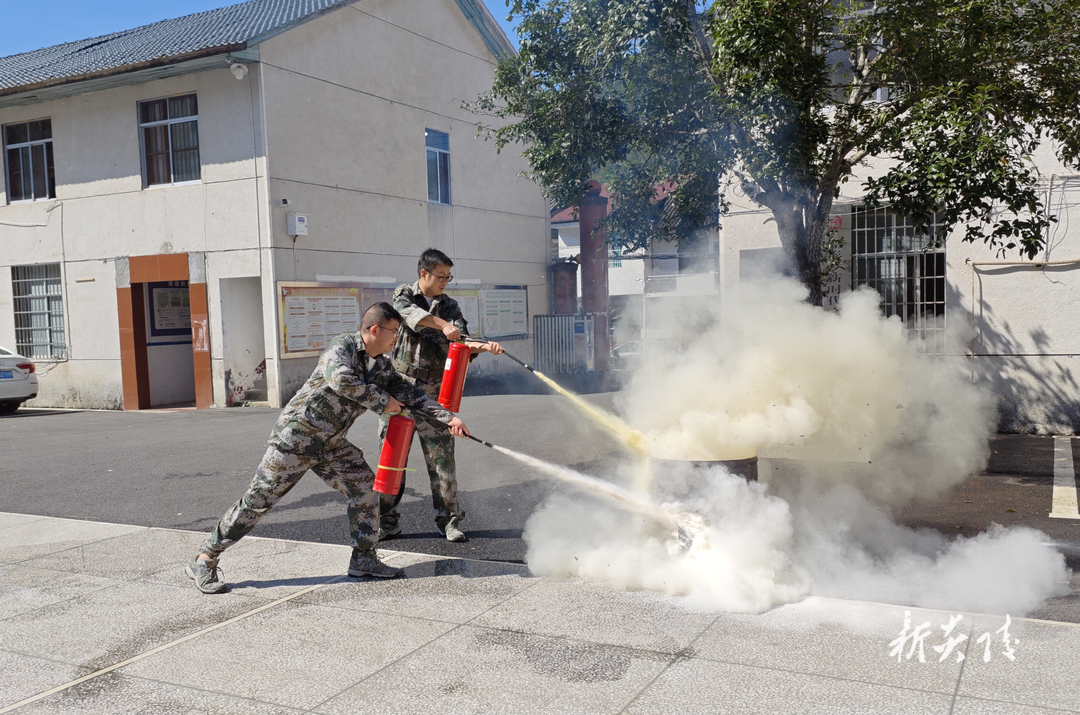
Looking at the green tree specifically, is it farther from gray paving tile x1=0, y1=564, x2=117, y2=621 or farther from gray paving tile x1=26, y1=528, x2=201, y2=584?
gray paving tile x1=0, y1=564, x2=117, y2=621

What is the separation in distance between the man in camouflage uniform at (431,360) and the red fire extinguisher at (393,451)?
0.82 meters

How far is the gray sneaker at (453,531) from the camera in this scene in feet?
17.9

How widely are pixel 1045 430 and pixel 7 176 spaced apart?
58.1 feet

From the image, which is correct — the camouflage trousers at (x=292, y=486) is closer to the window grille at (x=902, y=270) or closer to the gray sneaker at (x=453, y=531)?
the gray sneaker at (x=453, y=531)

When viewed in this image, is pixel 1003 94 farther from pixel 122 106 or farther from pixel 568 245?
pixel 568 245

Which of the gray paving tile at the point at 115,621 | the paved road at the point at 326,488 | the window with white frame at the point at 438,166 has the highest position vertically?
the window with white frame at the point at 438,166

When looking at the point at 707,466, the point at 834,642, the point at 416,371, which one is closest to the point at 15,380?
the point at 416,371

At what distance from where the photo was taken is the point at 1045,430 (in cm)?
989

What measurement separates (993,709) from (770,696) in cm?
75

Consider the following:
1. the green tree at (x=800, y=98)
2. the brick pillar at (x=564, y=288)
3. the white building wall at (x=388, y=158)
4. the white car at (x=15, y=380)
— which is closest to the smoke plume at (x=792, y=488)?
the green tree at (x=800, y=98)

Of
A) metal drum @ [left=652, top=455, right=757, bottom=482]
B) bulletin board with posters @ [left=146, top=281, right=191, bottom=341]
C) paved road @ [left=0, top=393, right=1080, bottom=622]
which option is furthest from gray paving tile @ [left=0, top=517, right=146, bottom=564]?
bulletin board with posters @ [left=146, top=281, right=191, bottom=341]

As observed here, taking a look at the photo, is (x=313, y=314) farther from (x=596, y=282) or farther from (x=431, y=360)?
(x=431, y=360)

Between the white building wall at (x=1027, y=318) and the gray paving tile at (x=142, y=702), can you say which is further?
the white building wall at (x=1027, y=318)

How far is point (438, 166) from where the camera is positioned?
17.3 metres
